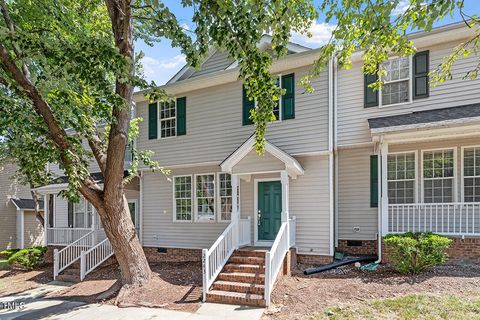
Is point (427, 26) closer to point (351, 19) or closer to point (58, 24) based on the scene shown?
point (351, 19)

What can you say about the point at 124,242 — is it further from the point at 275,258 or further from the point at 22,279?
the point at 22,279

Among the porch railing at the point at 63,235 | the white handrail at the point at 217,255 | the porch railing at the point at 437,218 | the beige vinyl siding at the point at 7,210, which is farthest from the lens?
the beige vinyl siding at the point at 7,210

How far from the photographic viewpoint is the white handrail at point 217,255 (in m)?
8.30

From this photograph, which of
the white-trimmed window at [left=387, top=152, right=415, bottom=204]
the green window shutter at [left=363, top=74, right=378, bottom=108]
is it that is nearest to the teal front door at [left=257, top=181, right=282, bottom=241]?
the white-trimmed window at [left=387, top=152, right=415, bottom=204]

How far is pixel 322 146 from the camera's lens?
1022 centimetres

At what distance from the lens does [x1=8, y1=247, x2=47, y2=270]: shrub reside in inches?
559

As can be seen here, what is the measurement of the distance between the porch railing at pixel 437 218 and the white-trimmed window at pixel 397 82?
3122 millimetres

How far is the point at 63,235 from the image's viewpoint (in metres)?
15.1

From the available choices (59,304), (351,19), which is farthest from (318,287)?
(59,304)

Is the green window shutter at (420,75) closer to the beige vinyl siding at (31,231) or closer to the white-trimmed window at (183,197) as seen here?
the white-trimmed window at (183,197)

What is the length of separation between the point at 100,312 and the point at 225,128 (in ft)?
22.3

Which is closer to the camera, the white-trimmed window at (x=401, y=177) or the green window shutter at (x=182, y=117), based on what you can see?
the white-trimmed window at (x=401, y=177)

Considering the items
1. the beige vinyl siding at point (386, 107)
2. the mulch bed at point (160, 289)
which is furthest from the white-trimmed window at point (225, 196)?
the beige vinyl siding at point (386, 107)

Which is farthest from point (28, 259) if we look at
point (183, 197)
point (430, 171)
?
point (430, 171)
